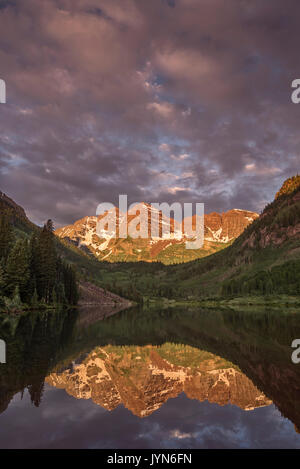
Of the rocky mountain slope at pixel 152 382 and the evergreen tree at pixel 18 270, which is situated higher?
the evergreen tree at pixel 18 270

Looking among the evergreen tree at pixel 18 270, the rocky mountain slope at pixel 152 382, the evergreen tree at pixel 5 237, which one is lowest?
the rocky mountain slope at pixel 152 382

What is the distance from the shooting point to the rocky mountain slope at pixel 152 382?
12.4m

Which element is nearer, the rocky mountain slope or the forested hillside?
the rocky mountain slope

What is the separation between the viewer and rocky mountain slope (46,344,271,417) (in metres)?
12.4

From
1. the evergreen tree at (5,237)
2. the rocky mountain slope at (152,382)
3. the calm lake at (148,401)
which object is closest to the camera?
the calm lake at (148,401)

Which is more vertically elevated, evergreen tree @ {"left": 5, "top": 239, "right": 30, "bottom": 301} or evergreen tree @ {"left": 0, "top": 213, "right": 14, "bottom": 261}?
evergreen tree @ {"left": 0, "top": 213, "right": 14, "bottom": 261}

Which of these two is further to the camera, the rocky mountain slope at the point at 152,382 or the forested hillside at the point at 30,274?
the forested hillside at the point at 30,274

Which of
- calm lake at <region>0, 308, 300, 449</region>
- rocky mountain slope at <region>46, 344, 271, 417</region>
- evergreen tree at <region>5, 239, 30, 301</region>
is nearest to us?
calm lake at <region>0, 308, 300, 449</region>

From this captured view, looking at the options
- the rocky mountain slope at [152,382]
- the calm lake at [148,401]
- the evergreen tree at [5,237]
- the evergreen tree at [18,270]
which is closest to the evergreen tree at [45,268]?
the evergreen tree at [5,237]

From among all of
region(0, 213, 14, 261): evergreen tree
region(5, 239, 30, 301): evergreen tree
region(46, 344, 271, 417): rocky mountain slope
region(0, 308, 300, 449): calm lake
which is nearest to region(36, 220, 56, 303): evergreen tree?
region(0, 213, 14, 261): evergreen tree

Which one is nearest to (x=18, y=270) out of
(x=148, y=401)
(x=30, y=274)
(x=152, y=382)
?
(x=30, y=274)

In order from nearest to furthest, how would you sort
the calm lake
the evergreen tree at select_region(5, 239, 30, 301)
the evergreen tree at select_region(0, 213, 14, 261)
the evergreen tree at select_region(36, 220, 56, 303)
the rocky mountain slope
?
the calm lake → the rocky mountain slope → the evergreen tree at select_region(5, 239, 30, 301) → the evergreen tree at select_region(0, 213, 14, 261) → the evergreen tree at select_region(36, 220, 56, 303)

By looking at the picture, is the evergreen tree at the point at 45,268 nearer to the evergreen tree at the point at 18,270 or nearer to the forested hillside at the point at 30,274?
the forested hillside at the point at 30,274

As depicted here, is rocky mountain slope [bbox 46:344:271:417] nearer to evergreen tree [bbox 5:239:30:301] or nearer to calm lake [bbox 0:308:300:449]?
calm lake [bbox 0:308:300:449]
